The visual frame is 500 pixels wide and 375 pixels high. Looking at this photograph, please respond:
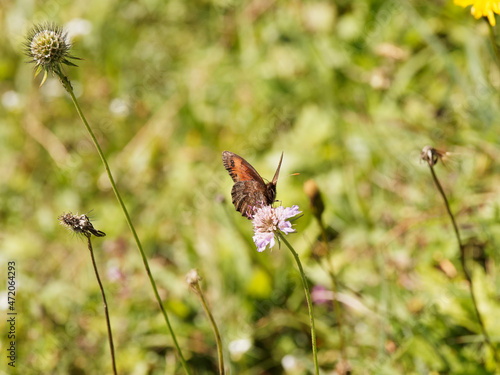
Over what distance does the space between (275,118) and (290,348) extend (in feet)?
5.31

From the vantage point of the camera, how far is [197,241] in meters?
2.74

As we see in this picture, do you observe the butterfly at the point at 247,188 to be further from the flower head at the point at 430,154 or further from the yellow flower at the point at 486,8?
the yellow flower at the point at 486,8

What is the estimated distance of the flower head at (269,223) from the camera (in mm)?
1209

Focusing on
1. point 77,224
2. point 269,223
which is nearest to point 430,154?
point 269,223

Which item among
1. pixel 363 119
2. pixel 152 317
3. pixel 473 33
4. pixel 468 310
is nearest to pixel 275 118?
pixel 363 119

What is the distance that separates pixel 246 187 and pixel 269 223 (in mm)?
213

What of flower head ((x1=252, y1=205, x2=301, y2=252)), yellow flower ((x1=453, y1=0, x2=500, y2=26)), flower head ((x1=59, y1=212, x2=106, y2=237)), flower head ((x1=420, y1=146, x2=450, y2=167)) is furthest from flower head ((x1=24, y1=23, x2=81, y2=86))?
yellow flower ((x1=453, y1=0, x2=500, y2=26))

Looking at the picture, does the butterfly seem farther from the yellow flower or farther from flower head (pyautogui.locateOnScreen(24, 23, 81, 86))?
the yellow flower

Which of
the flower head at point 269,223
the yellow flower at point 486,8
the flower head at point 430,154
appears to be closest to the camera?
the flower head at point 269,223

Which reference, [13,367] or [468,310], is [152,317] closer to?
[13,367]

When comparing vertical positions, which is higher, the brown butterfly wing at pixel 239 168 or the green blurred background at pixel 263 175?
the green blurred background at pixel 263 175

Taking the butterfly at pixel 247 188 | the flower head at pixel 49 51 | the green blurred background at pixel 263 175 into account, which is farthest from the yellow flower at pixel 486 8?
the flower head at pixel 49 51

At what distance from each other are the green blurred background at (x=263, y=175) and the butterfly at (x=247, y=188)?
374mm

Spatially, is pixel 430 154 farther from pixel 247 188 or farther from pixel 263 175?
pixel 263 175
